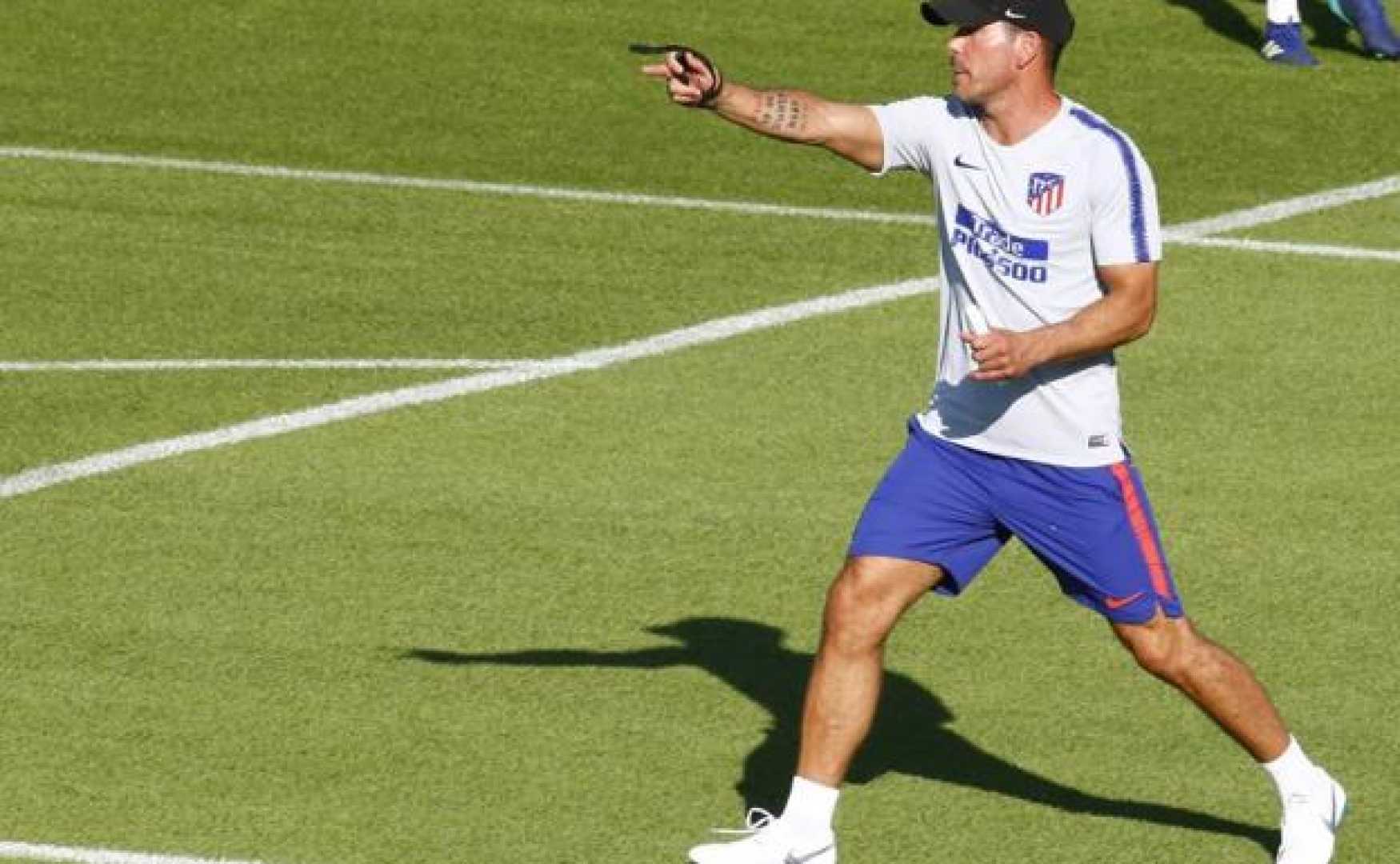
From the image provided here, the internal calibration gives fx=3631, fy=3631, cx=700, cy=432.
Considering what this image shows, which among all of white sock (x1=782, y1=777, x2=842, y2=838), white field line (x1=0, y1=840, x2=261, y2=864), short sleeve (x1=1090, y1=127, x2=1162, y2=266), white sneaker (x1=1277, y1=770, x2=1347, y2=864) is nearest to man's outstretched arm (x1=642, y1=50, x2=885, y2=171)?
short sleeve (x1=1090, y1=127, x2=1162, y2=266)

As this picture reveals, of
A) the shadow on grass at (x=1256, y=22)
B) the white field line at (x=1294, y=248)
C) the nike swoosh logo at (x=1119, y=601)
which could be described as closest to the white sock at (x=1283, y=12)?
the shadow on grass at (x=1256, y=22)

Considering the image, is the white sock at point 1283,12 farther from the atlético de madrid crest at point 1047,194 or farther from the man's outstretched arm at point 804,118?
the atlético de madrid crest at point 1047,194

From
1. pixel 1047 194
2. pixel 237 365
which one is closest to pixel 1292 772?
pixel 1047 194

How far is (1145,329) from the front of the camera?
365 inches

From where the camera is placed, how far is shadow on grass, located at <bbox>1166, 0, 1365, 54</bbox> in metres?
21.3

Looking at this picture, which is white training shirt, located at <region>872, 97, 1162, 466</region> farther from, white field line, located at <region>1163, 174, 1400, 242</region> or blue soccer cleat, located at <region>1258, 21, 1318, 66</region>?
blue soccer cleat, located at <region>1258, 21, 1318, 66</region>

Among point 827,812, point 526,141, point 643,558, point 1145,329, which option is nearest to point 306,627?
point 643,558

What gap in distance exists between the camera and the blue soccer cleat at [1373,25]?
816 inches

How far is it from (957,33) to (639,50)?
88 centimetres

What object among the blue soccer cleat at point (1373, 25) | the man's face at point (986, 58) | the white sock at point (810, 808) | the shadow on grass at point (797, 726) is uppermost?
the man's face at point (986, 58)

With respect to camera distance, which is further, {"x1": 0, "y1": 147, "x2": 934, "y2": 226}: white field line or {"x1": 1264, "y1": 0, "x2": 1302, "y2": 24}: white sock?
{"x1": 1264, "y1": 0, "x2": 1302, "y2": 24}: white sock

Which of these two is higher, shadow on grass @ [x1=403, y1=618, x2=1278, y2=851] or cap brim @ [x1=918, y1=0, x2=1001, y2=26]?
cap brim @ [x1=918, y1=0, x2=1001, y2=26]

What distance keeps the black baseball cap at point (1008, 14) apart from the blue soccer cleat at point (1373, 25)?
461 inches

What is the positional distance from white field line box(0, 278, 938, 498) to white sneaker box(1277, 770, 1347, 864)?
515cm
